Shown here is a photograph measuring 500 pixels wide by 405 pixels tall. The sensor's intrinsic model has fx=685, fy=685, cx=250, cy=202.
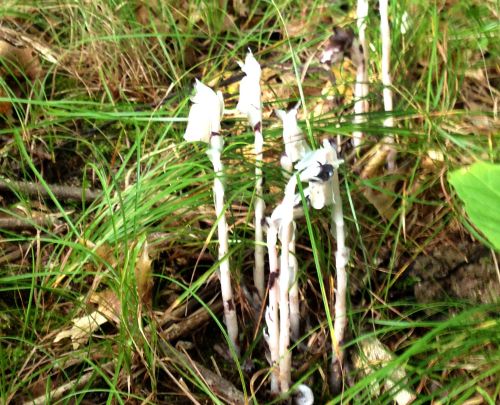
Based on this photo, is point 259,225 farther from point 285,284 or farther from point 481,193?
point 481,193

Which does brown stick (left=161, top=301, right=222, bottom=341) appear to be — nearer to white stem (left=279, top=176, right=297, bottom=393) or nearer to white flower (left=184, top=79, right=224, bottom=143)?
white stem (left=279, top=176, right=297, bottom=393)

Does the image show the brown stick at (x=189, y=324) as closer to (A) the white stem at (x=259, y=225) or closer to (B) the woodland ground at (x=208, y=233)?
(B) the woodland ground at (x=208, y=233)

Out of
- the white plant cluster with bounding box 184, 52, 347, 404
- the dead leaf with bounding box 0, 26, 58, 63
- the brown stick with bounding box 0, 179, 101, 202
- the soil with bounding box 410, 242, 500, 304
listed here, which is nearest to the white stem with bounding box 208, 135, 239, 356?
the white plant cluster with bounding box 184, 52, 347, 404

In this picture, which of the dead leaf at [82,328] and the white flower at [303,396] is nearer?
the white flower at [303,396]

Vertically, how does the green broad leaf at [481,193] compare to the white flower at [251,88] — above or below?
below

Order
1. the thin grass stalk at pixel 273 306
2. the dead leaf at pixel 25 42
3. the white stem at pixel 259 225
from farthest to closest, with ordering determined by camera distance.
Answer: the dead leaf at pixel 25 42 → the white stem at pixel 259 225 → the thin grass stalk at pixel 273 306

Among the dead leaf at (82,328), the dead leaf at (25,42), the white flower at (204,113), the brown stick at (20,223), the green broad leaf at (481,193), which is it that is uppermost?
the dead leaf at (25,42)

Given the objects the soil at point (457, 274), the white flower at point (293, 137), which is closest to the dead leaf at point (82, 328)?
the white flower at point (293, 137)
